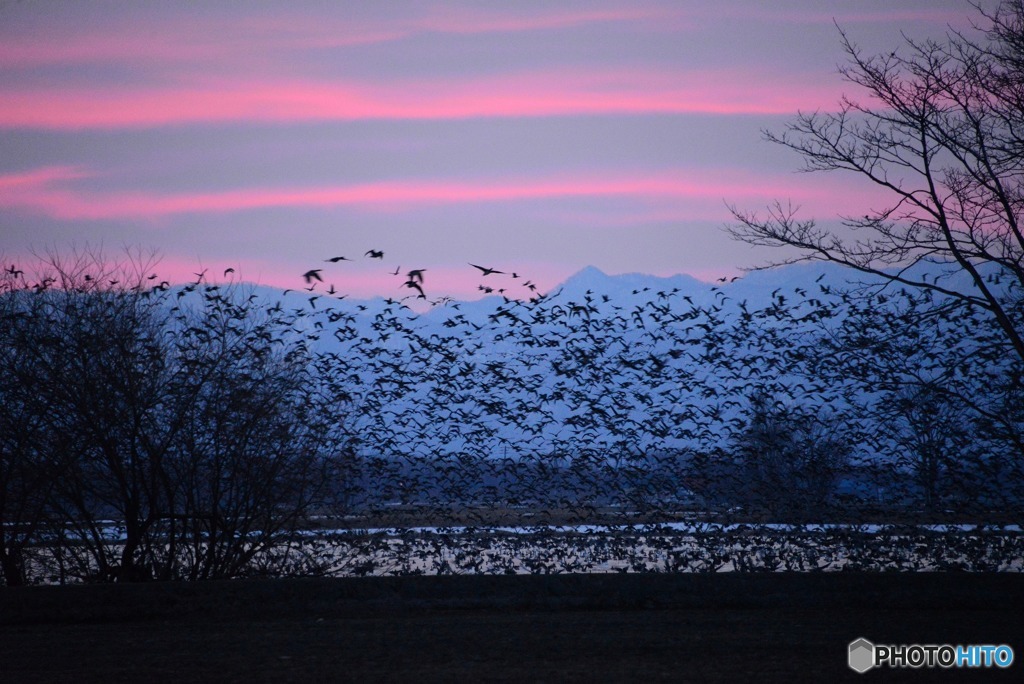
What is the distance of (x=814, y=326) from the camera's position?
1939 cm

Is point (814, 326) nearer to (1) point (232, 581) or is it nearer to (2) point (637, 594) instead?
(2) point (637, 594)

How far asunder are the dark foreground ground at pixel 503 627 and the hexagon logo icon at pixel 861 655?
96 mm

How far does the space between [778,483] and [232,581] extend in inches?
416

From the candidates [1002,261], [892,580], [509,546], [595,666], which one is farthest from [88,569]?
[1002,261]

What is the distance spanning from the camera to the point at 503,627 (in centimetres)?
937

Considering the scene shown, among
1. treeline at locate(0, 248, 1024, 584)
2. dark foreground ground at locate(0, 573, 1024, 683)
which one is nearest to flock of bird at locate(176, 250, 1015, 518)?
treeline at locate(0, 248, 1024, 584)
